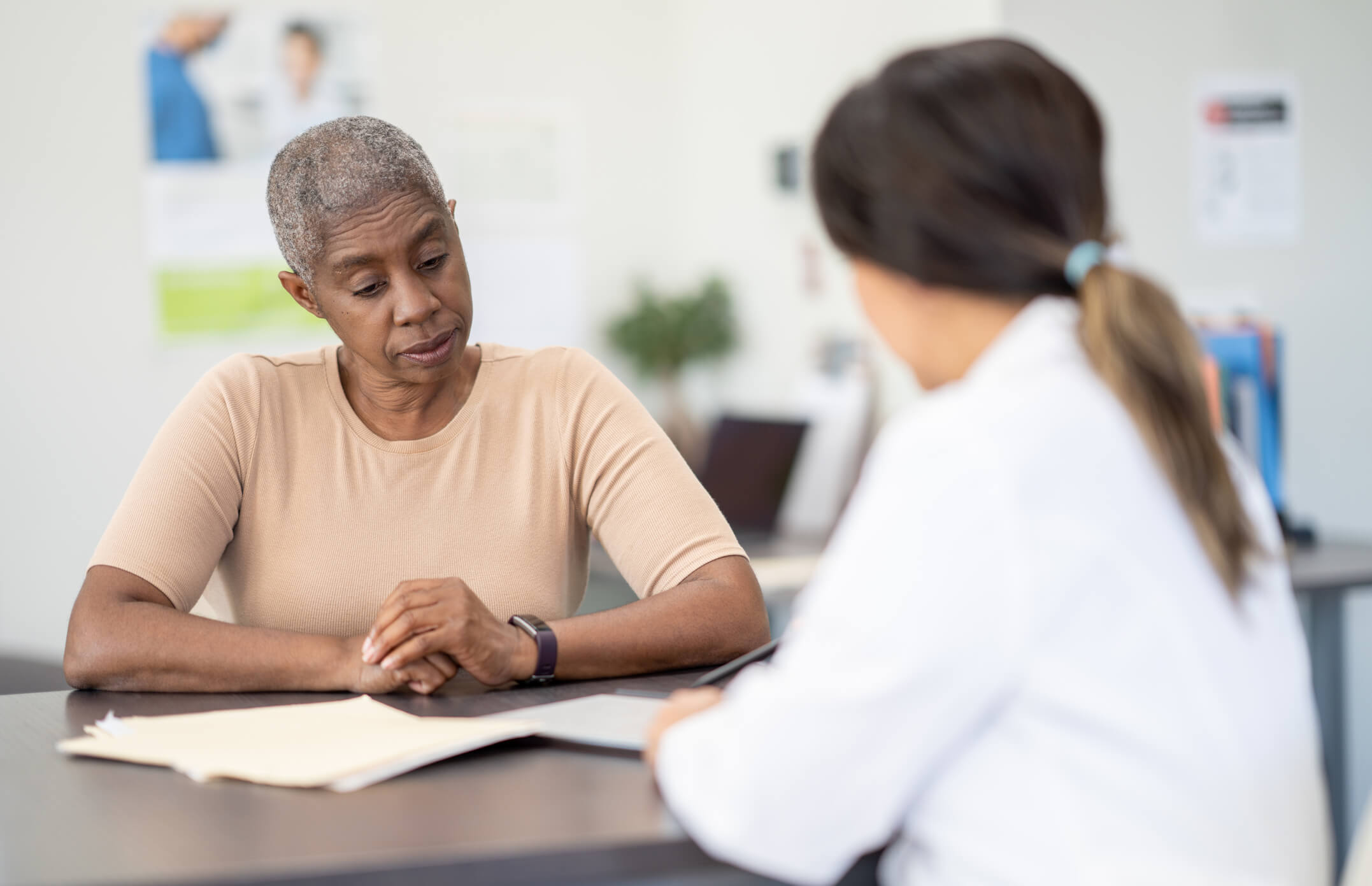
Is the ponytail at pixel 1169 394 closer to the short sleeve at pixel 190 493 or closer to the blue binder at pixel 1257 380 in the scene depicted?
the short sleeve at pixel 190 493

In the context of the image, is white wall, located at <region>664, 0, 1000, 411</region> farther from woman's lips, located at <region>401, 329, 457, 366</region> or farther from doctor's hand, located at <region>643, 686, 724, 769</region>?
doctor's hand, located at <region>643, 686, 724, 769</region>

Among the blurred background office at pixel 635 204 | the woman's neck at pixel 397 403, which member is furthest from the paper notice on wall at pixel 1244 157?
the woman's neck at pixel 397 403

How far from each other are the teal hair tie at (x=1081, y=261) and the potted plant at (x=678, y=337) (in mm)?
3427

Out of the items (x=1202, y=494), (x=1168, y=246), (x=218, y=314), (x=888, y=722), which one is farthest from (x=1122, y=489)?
(x=218, y=314)

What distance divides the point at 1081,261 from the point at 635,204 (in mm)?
3859

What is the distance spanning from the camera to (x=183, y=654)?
1.29 metres

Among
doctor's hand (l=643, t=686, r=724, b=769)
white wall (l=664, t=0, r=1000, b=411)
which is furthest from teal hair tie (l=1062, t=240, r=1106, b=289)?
white wall (l=664, t=0, r=1000, b=411)

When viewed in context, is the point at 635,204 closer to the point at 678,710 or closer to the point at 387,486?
the point at 387,486

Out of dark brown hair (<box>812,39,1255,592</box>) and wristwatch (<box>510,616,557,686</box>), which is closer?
dark brown hair (<box>812,39,1255,592</box>)

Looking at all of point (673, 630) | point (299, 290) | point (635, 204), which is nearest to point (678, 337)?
point (635, 204)

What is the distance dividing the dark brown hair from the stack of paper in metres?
0.51

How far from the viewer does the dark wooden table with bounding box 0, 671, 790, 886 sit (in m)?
0.78

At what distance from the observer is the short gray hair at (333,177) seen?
146cm

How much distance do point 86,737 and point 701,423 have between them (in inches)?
140
